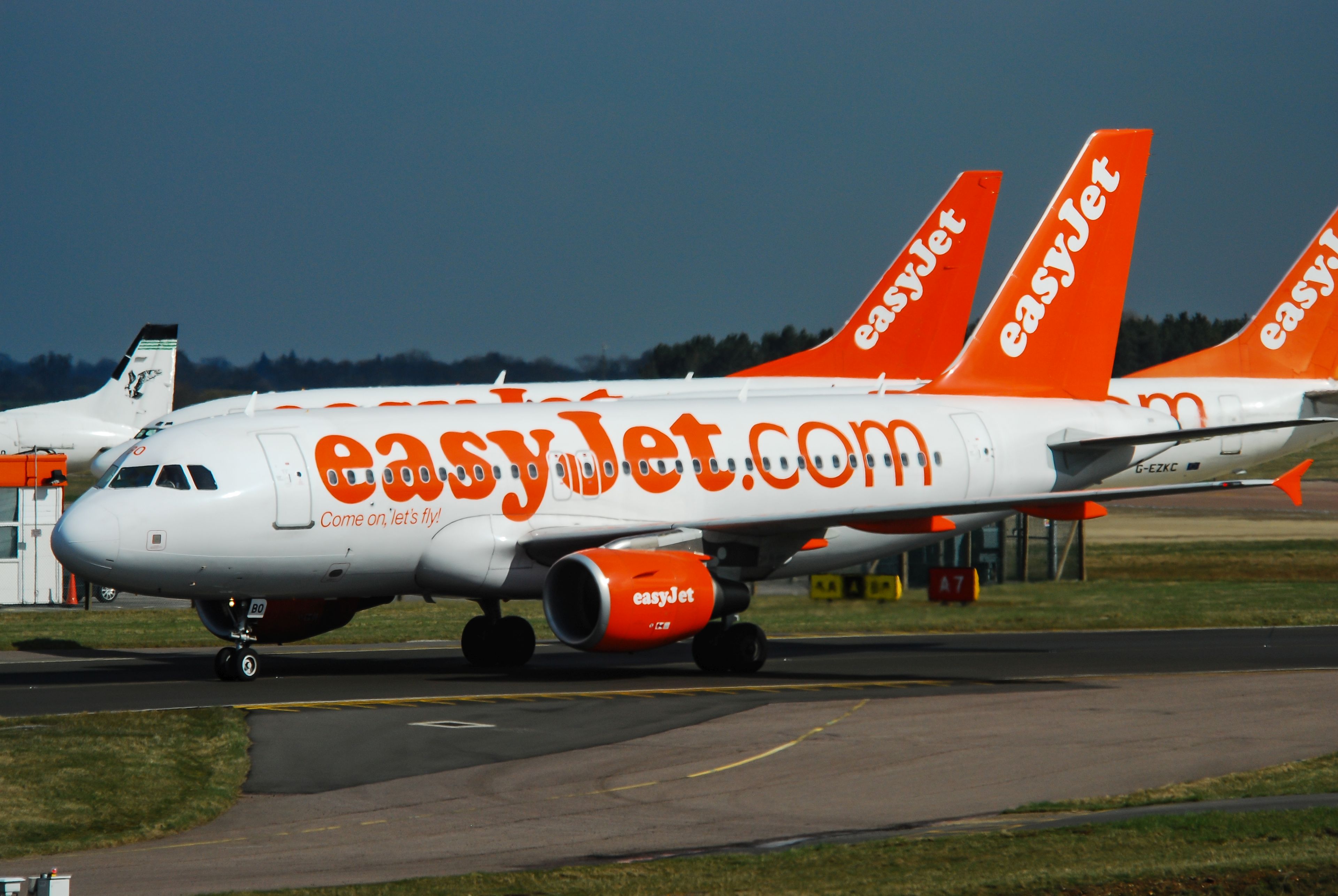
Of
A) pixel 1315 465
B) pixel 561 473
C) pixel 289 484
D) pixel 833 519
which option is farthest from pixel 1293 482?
pixel 1315 465

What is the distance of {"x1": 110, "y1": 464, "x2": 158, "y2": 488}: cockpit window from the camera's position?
25906mm

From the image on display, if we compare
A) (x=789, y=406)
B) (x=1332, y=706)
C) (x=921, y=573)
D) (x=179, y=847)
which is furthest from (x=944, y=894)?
(x=921, y=573)

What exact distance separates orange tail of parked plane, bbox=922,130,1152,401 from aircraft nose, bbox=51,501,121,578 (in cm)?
1786

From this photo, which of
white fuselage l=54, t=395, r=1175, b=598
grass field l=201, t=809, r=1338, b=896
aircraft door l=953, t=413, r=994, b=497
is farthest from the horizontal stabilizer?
grass field l=201, t=809, r=1338, b=896

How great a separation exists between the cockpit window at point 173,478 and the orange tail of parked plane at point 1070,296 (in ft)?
54.3

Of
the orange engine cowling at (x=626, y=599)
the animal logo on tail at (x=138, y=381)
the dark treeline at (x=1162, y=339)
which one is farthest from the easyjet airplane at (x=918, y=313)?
the dark treeline at (x=1162, y=339)

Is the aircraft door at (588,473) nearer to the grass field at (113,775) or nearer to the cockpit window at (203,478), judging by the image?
the cockpit window at (203,478)

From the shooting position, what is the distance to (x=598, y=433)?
98.1ft

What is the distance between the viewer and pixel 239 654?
27.4 m

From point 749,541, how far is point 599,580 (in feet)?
13.4

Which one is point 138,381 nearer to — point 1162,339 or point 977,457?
point 977,457

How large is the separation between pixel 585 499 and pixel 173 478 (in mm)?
6958

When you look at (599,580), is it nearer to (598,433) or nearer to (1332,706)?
(598,433)

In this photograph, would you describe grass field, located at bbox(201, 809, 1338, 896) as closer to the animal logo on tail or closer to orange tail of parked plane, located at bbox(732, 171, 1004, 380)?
orange tail of parked plane, located at bbox(732, 171, 1004, 380)
